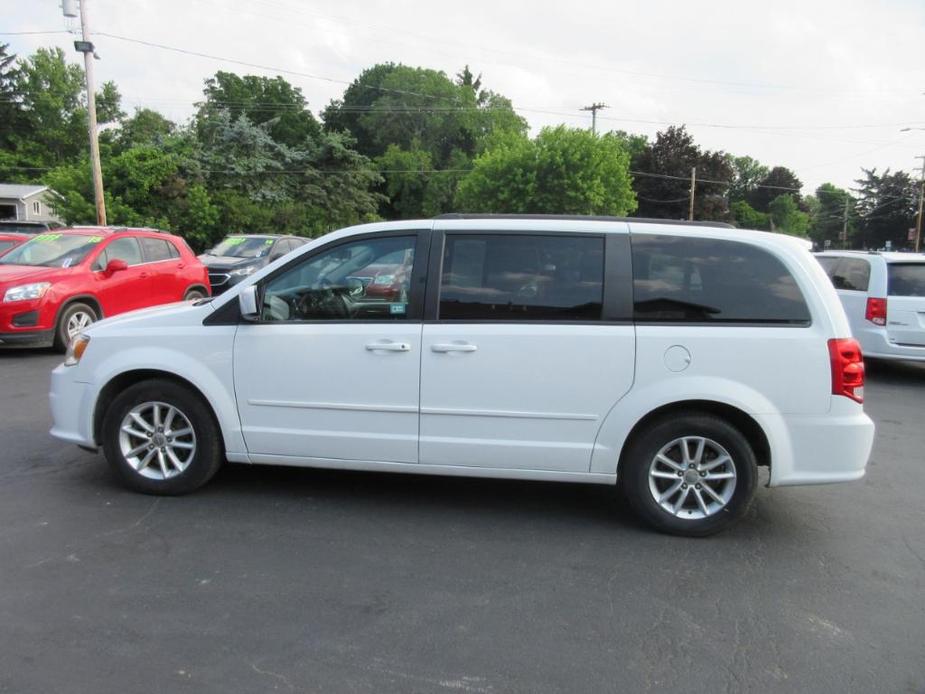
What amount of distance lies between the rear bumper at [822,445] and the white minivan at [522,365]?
11 mm

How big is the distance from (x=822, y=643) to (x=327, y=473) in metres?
3.31

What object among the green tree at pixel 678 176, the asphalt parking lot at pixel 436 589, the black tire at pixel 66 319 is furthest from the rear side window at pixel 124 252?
the green tree at pixel 678 176

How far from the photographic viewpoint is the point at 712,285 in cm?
415

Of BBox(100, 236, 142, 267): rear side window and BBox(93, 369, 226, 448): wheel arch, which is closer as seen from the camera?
BBox(93, 369, 226, 448): wheel arch

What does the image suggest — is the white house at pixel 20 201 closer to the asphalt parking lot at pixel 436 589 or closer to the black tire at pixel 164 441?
the black tire at pixel 164 441

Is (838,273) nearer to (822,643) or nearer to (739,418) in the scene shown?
(739,418)

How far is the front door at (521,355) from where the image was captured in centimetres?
411

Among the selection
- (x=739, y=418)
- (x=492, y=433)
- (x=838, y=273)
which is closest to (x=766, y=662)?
(x=739, y=418)

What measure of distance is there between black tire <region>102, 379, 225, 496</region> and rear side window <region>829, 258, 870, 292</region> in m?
8.67

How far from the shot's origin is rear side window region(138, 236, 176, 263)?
1119 cm

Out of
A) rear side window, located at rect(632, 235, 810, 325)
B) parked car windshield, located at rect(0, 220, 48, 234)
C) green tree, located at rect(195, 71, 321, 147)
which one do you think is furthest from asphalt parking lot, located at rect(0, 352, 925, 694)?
green tree, located at rect(195, 71, 321, 147)

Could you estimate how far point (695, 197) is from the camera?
6581cm

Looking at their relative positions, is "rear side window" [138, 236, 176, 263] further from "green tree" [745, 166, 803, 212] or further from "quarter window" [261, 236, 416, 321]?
"green tree" [745, 166, 803, 212]

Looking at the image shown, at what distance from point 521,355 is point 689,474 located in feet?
3.95
